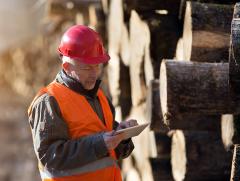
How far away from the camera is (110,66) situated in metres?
5.02

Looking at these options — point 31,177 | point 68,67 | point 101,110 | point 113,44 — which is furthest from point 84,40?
point 31,177

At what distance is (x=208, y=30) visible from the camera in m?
2.92

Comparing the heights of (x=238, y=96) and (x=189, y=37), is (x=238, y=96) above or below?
below

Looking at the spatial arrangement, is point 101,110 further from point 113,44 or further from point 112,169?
point 113,44

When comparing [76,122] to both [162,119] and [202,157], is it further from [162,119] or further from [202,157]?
[202,157]

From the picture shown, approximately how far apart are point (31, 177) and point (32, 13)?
2.48 metres

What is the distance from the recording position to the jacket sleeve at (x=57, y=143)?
2.42 metres

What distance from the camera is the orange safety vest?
249cm

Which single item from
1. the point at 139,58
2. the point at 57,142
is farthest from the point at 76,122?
the point at 139,58

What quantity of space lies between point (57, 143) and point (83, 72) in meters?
0.35

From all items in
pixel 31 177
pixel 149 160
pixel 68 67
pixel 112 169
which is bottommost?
pixel 31 177

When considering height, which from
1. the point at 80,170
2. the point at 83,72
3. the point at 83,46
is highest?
the point at 83,46

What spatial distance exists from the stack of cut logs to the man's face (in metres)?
0.34

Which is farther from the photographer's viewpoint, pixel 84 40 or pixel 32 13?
pixel 32 13
